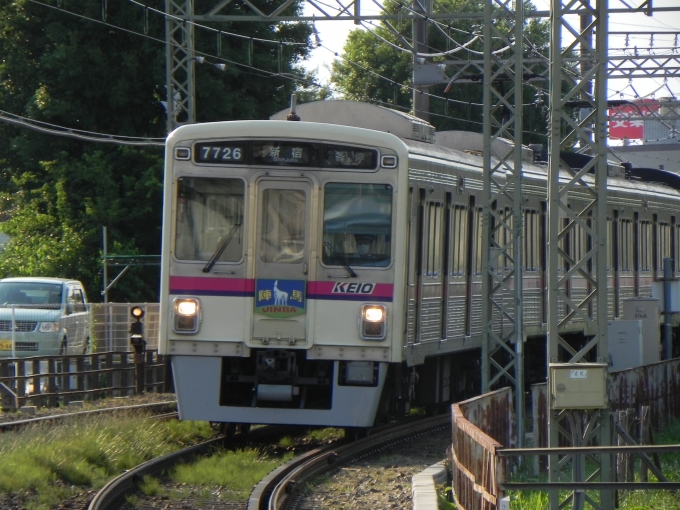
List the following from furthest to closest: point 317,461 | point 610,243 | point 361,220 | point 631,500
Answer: point 610,243 < point 361,220 < point 317,461 < point 631,500

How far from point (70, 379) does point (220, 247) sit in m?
6.92

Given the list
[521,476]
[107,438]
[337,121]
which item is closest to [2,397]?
[107,438]

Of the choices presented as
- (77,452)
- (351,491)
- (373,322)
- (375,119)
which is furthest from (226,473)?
(375,119)

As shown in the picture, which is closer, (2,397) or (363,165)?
(363,165)

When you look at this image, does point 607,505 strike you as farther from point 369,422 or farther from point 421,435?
point 421,435

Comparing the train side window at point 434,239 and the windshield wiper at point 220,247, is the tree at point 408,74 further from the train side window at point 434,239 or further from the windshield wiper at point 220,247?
the windshield wiper at point 220,247

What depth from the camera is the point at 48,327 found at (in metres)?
22.1

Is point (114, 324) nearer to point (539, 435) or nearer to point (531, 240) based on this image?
point (531, 240)

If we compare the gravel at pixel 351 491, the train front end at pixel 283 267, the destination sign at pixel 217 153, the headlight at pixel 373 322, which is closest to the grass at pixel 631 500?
the gravel at pixel 351 491

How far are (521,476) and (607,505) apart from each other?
2561mm

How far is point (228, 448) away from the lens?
1284 centimetres

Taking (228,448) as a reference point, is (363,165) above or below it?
above

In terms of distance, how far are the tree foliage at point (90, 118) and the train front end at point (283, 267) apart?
18789 millimetres

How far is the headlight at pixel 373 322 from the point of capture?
12102 millimetres
